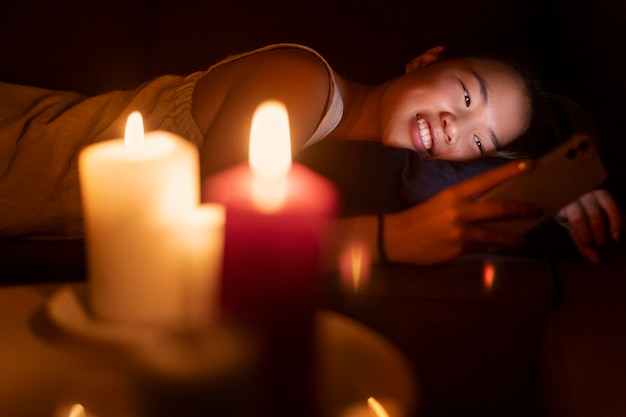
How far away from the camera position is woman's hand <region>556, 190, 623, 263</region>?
1.06m

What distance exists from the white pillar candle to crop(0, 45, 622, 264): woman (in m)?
0.52

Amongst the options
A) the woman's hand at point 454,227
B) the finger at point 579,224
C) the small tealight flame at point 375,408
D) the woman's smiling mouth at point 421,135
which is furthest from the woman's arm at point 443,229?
the small tealight flame at point 375,408

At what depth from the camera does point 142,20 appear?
1.61 meters

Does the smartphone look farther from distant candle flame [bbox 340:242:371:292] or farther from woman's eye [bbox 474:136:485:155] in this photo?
woman's eye [bbox 474:136:485:155]

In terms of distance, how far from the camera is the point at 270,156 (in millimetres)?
401

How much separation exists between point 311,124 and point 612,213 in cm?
51

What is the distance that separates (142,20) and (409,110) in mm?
737

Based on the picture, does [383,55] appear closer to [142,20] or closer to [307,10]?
[307,10]

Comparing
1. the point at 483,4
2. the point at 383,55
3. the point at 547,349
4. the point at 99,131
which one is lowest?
the point at 547,349

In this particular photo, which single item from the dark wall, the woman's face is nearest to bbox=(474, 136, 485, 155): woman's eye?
the woman's face

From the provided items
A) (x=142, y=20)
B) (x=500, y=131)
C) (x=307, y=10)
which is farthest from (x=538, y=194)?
(x=142, y=20)

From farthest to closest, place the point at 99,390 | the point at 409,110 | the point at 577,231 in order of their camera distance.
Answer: the point at 409,110, the point at 577,231, the point at 99,390

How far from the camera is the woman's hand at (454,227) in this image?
88cm

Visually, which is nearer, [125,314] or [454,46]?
[125,314]
